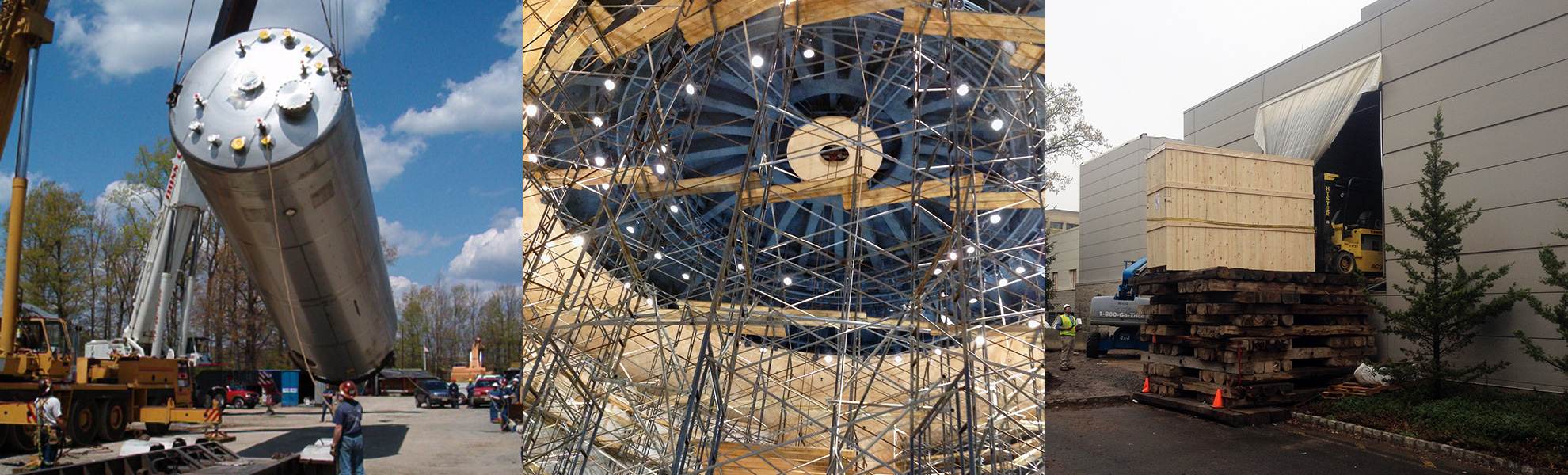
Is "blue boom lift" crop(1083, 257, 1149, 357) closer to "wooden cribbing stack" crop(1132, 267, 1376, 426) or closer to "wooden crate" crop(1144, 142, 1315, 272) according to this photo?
"wooden cribbing stack" crop(1132, 267, 1376, 426)

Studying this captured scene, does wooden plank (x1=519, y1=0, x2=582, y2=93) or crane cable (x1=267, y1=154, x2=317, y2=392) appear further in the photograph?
wooden plank (x1=519, y1=0, x2=582, y2=93)

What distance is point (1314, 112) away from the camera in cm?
590

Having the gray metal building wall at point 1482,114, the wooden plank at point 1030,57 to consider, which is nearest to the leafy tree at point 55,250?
the wooden plank at point 1030,57

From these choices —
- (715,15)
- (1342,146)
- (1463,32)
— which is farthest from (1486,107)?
(715,15)

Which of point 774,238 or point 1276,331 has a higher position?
point 774,238

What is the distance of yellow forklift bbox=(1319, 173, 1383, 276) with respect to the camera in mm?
6020

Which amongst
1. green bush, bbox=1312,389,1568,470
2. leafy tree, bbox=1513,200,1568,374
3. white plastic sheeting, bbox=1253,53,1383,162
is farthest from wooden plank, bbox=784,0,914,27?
green bush, bbox=1312,389,1568,470

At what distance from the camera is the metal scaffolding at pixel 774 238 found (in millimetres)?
5129

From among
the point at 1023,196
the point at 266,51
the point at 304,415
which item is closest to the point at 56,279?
the point at 304,415

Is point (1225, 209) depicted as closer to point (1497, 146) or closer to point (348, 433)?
point (1497, 146)

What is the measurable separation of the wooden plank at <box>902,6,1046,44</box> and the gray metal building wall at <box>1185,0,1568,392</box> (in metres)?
1.31

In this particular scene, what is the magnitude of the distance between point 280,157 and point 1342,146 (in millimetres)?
7296

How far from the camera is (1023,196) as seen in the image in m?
7.12

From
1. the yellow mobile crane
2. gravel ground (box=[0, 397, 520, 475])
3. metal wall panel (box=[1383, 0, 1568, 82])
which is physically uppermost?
metal wall panel (box=[1383, 0, 1568, 82])
